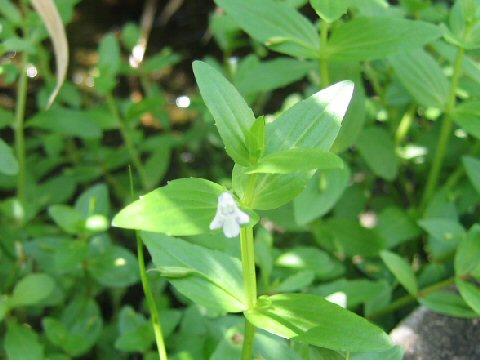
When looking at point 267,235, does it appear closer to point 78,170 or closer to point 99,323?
point 99,323

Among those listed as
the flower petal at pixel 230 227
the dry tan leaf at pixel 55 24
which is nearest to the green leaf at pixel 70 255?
the dry tan leaf at pixel 55 24

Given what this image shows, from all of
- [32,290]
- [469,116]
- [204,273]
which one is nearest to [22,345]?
[32,290]

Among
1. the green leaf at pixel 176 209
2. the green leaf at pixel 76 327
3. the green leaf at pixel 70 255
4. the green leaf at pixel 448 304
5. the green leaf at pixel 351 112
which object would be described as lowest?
the green leaf at pixel 76 327

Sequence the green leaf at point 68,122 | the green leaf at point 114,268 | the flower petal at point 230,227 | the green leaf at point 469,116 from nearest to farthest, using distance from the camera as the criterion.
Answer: the flower petal at point 230,227, the green leaf at point 469,116, the green leaf at point 114,268, the green leaf at point 68,122

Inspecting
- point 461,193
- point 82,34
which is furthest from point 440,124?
point 82,34

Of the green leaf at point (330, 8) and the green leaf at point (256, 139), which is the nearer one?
the green leaf at point (256, 139)

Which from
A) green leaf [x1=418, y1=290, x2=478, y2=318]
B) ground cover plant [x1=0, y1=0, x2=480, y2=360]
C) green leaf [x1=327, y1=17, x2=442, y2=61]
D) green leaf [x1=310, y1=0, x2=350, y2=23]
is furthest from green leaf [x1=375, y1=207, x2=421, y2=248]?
green leaf [x1=310, y1=0, x2=350, y2=23]

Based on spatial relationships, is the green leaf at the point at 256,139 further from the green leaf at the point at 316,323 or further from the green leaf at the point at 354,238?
the green leaf at the point at 354,238
